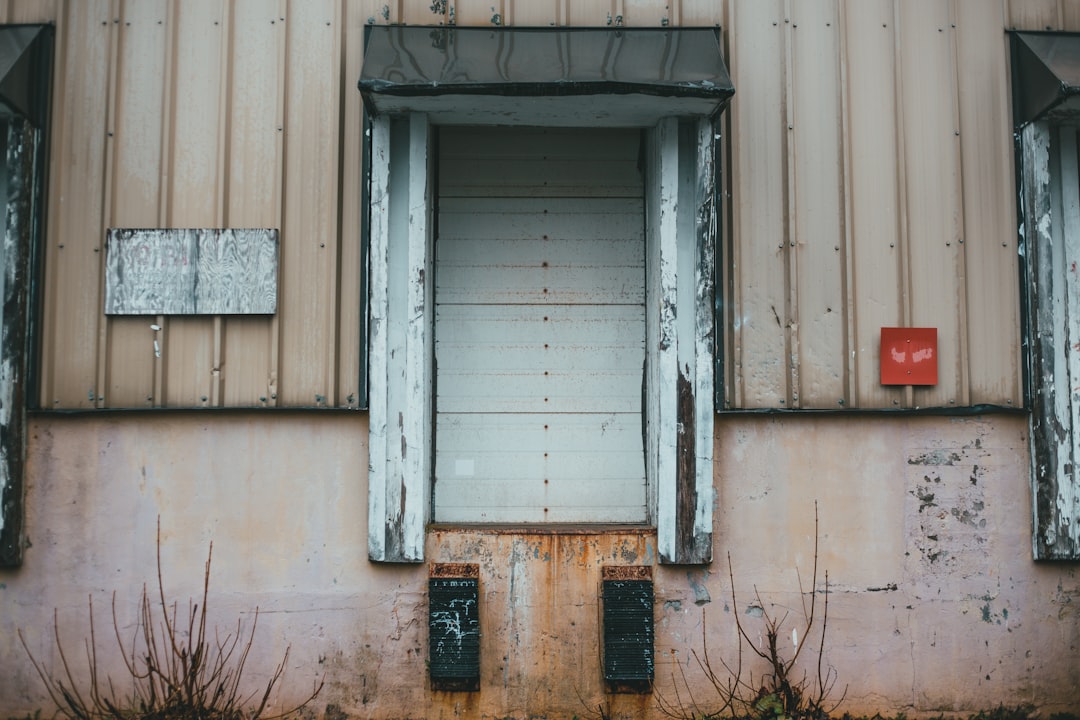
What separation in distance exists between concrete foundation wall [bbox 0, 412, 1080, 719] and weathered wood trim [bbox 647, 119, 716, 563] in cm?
12

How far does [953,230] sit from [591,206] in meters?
2.06

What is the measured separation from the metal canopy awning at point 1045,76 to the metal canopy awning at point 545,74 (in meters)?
1.75

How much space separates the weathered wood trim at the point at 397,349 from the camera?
14.2 feet

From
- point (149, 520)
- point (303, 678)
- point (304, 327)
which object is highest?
point (304, 327)

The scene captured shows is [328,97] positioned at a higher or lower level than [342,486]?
higher

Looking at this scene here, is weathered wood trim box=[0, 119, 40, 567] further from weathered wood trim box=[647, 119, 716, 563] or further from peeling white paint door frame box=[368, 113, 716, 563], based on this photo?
weathered wood trim box=[647, 119, 716, 563]

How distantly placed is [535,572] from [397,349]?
141 cm

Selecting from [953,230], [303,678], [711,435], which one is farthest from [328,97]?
[953,230]

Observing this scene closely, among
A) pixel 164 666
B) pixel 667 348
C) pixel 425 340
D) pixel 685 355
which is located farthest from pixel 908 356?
pixel 164 666

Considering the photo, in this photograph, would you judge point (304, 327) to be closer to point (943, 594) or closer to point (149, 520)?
point (149, 520)

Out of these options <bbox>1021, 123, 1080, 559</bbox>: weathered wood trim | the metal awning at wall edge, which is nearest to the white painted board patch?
the metal awning at wall edge

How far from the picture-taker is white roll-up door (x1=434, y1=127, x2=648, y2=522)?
15.8ft

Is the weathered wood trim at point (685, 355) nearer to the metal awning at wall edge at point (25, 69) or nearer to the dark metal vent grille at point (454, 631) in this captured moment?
the dark metal vent grille at point (454, 631)

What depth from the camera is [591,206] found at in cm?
495
